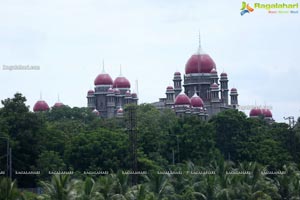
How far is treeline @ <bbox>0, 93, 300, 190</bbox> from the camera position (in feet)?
282

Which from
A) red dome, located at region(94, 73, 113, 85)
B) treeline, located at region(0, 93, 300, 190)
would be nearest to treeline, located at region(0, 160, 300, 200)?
treeline, located at region(0, 93, 300, 190)

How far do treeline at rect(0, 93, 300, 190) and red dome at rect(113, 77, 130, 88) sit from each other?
195 ft

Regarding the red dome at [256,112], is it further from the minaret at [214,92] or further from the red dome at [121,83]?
the minaret at [214,92]

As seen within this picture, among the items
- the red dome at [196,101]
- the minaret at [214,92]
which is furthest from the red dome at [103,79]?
the red dome at [196,101]

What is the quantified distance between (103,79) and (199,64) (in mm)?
26297

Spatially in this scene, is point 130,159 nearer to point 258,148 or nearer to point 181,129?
point 181,129

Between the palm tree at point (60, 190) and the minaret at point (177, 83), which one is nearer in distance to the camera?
the palm tree at point (60, 190)

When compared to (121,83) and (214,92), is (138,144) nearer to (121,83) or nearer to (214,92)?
(214,92)

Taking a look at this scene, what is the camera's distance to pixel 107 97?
18475cm

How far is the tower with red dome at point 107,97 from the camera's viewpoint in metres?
185

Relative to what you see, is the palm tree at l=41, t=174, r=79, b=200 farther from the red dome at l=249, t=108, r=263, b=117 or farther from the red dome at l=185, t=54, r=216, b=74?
the red dome at l=249, t=108, r=263, b=117

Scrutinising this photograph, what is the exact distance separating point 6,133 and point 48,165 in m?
4.69

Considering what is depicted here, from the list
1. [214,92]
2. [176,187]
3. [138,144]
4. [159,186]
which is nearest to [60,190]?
[159,186]

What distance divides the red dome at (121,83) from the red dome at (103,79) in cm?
350
